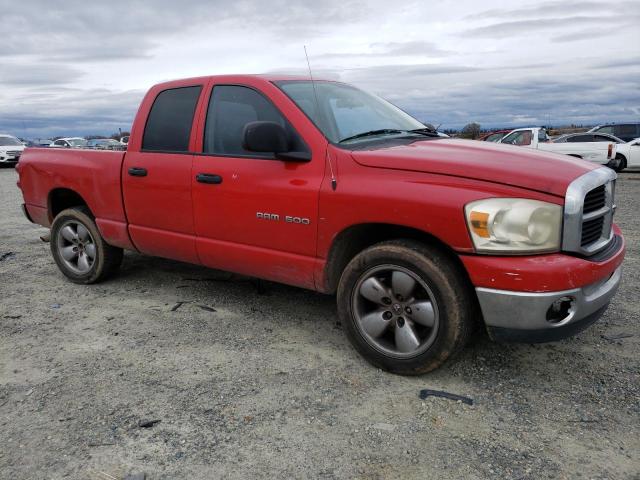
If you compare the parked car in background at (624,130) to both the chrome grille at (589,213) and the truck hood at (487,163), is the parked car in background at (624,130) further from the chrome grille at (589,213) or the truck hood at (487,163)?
the truck hood at (487,163)

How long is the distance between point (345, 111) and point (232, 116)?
85 centimetres

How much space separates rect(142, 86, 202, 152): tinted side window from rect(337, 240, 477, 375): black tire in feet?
6.02

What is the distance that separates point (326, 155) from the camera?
3.40 m

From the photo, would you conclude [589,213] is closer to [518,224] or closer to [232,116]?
[518,224]

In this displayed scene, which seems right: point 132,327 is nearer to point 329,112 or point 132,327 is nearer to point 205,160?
point 205,160

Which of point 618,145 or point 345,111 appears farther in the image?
point 618,145

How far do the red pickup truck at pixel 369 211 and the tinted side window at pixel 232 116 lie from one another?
0.01 meters

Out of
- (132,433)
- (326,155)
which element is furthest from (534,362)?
(132,433)

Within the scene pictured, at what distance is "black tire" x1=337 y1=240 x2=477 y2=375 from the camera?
117 inches

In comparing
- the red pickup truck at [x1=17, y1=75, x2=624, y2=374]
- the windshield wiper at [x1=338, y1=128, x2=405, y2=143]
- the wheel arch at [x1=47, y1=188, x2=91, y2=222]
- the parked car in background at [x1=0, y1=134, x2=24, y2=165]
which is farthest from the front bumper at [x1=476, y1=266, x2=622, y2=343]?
the parked car in background at [x1=0, y1=134, x2=24, y2=165]

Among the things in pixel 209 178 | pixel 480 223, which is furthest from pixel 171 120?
pixel 480 223

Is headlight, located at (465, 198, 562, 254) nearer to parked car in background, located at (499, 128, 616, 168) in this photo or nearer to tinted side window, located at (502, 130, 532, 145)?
parked car in background, located at (499, 128, 616, 168)

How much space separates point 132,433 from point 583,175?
278 centimetres

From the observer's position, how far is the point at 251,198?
12.1ft
